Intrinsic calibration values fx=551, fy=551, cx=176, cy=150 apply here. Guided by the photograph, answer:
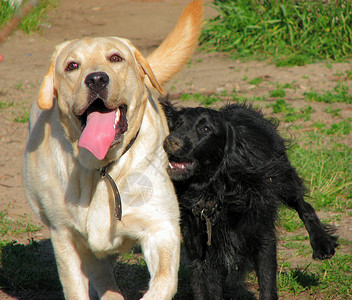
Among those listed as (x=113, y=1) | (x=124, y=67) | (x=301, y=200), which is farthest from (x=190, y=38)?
(x=113, y=1)

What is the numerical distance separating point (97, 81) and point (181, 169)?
0.79 meters

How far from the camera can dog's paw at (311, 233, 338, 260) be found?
11.9 feet

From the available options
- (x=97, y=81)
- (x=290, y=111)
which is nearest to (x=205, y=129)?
(x=97, y=81)

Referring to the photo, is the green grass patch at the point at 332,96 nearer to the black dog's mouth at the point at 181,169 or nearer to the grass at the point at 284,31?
the grass at the point at 284,31

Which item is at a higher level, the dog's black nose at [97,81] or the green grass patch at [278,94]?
the dog's black nose at [97,81]

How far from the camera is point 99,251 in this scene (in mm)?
2883

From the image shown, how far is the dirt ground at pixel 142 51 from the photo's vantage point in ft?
17.9

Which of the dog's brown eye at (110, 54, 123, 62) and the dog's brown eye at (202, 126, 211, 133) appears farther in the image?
the dog's brown eye at (202, 126, 211, 133)

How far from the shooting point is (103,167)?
9.59 feet

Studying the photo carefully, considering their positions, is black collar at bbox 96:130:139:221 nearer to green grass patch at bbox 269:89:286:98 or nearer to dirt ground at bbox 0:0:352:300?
dirt ground at bbox 0:0:352:300

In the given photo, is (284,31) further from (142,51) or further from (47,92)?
(47,92)

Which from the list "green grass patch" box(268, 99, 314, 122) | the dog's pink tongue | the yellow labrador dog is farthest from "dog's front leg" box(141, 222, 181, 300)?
"green grass patch" box(268, 99, 314, 122)

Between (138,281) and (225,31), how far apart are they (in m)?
5.99

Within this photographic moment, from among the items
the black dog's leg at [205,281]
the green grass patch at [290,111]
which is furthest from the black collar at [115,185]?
the green grass patch at [290,111]
